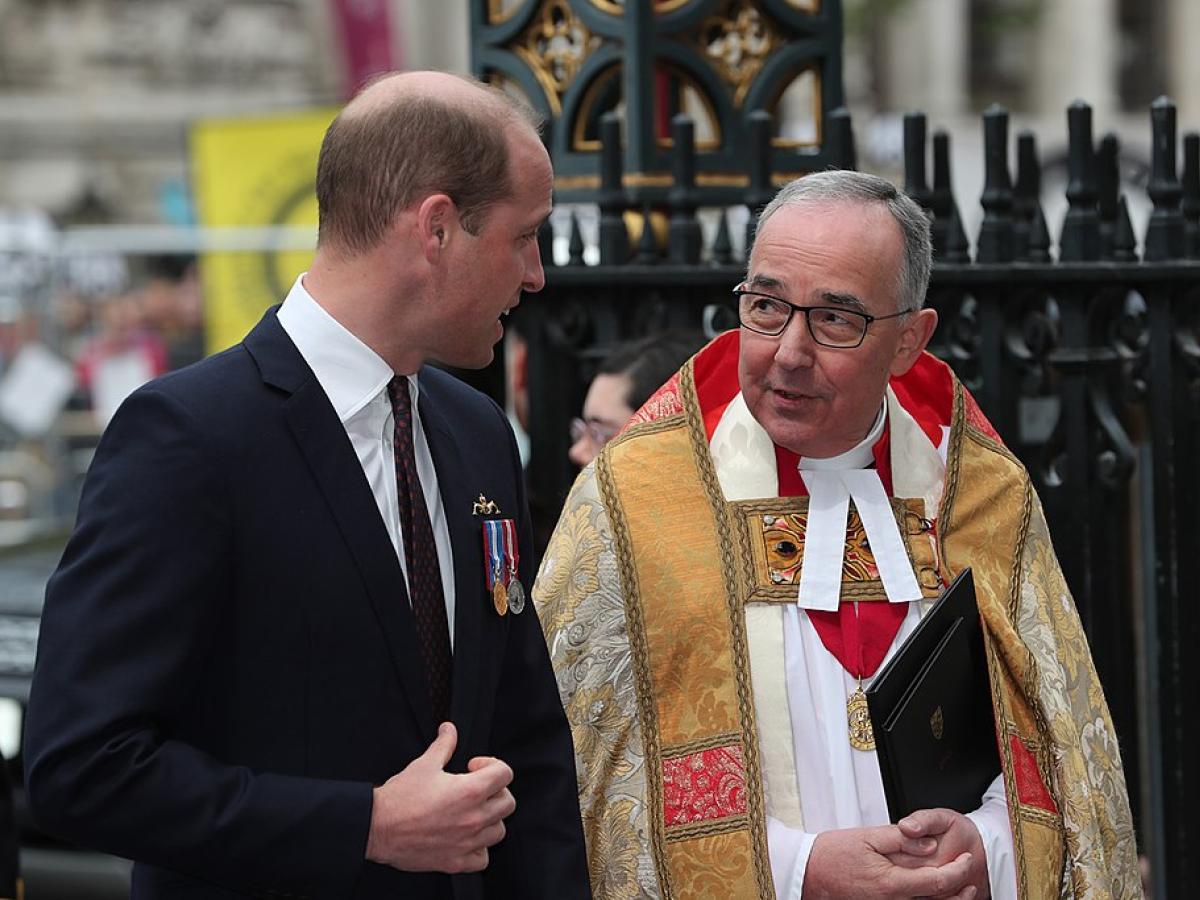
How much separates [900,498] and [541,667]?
2.37 ft

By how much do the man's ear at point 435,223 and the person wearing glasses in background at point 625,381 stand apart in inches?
69.6

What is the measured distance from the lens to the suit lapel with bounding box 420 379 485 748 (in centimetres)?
255

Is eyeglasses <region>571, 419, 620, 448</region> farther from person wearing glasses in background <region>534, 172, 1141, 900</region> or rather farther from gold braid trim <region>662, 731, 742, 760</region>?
gold braid trim <region>662, 731, 742, 760</region>

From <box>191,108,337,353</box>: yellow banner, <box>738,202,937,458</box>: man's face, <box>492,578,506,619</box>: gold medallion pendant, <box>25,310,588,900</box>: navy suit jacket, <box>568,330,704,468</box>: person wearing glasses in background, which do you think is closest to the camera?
<box>25,310,588,900</box>: navy suit jacket

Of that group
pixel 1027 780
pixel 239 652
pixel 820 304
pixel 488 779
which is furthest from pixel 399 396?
pixel 1027 780

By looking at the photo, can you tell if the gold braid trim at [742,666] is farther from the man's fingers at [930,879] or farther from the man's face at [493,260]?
the man's face at [493,260]

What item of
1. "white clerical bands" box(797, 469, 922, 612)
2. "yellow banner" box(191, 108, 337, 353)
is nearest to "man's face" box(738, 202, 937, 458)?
"white clerical bands" box(797, 469, 922, 612)

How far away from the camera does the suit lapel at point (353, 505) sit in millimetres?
2438

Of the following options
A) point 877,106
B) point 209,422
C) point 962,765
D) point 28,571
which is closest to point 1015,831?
point 962,765

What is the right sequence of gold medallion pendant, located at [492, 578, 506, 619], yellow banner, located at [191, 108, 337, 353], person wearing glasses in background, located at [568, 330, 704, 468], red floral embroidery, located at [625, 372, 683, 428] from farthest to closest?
1. yellow banner, located at [191, 108, 337, 353]
2. person wearing glasses in background, located at [568, 330, 704, 468]
3. red floral embroidery, located at [625, 372, 683, 428]
4. gold medallion pendant, located at [492, 578, 506, 619]

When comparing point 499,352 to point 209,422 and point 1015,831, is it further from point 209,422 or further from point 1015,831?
point 209,422

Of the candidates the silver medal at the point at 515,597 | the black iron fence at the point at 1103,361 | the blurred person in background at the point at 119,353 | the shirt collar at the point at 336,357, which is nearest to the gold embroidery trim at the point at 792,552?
the silver medal at the point at 515,597

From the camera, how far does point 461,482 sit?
2.67 m

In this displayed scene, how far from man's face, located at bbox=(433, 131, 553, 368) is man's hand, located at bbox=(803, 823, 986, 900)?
94 cm
